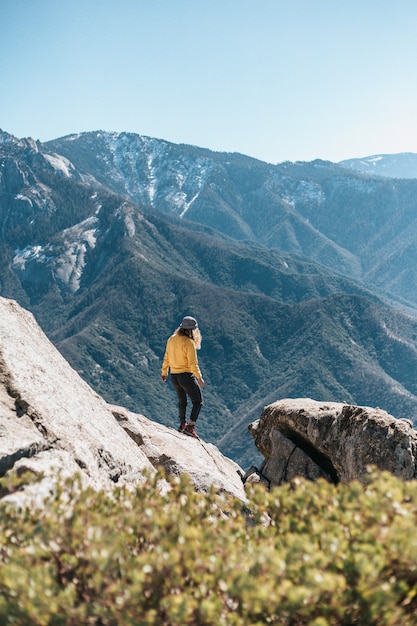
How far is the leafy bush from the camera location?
390 cm

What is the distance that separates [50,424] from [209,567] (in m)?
5.37

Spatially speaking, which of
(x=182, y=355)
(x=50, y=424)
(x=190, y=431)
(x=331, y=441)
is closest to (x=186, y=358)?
(x=182, y=355)

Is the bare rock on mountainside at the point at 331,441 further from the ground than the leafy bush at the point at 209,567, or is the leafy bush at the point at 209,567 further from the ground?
the leafy bush at the point at 209,567

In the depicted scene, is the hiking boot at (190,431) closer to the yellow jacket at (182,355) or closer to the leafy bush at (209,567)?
the yellow jacket at (182,355)

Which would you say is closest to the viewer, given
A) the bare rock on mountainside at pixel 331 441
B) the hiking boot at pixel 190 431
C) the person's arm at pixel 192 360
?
the bare rock on mountainside at pixel 331 441

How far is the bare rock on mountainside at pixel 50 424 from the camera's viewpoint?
800 centimetres

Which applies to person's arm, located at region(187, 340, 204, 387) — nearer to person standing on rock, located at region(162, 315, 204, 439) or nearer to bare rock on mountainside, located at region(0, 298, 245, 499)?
person standing on rock, located at region(162, 315, 204, 439)

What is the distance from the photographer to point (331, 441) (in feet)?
54.1

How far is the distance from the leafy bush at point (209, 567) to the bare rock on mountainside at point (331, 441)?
30.8 ft

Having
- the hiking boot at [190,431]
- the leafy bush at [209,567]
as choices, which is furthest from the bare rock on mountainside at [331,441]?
the leafy bush at [209,567]

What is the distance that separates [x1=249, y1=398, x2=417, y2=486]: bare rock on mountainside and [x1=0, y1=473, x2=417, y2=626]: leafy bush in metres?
9.40

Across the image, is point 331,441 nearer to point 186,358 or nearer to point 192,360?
point 192,360

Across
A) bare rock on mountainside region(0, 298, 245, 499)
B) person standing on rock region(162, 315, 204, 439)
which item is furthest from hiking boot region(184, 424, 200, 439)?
bare rock on mountainside region(0, 298, 245, 499)

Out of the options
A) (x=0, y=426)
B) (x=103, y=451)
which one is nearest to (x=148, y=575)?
(x=0, y=426)
